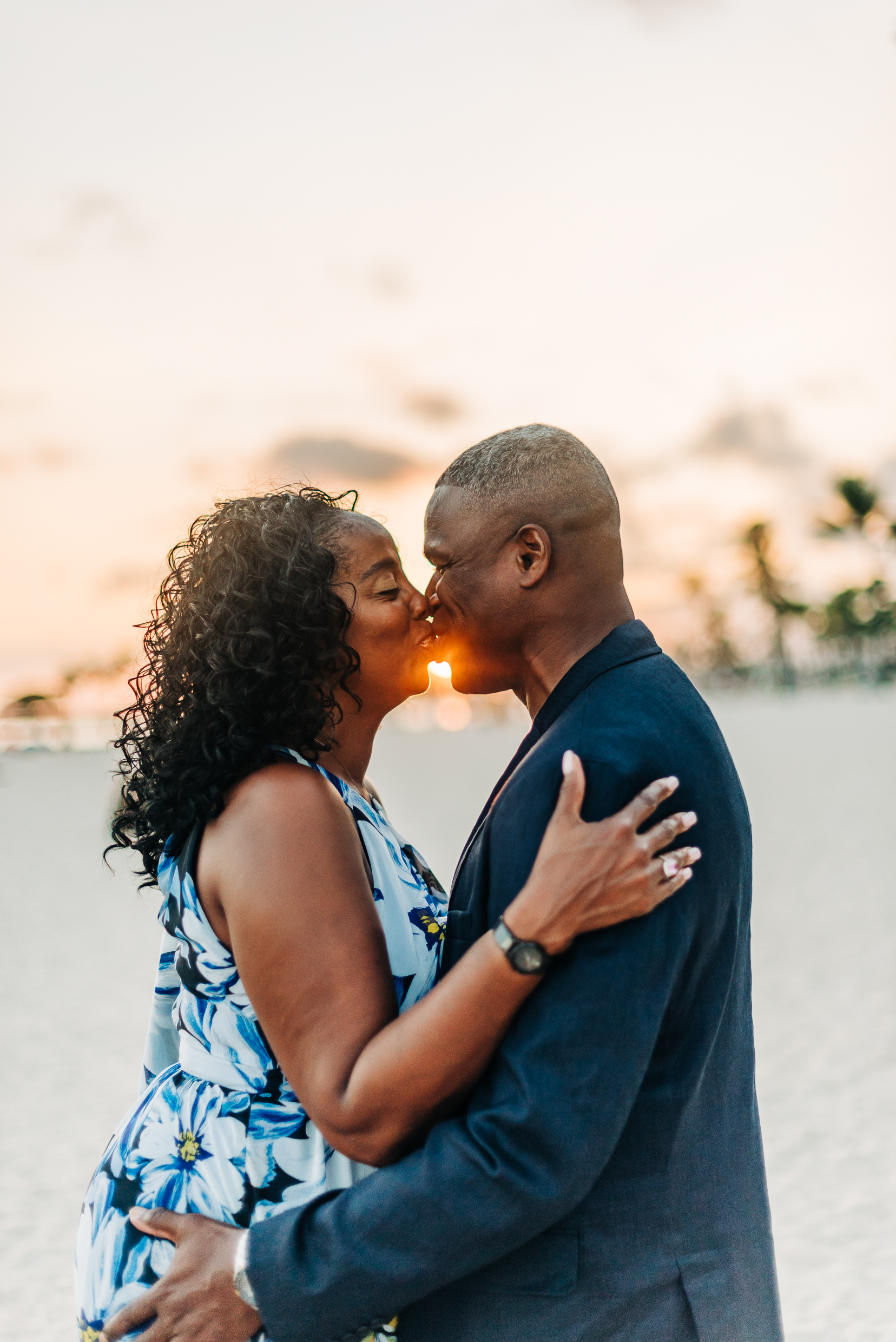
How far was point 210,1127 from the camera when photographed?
2096mm

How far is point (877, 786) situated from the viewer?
20000 millimetres

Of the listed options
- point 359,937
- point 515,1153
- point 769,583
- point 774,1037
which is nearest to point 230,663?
point 359,937

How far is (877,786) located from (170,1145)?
19.5 meters

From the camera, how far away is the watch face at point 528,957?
1.76 metres

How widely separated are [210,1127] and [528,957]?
29.2 inches

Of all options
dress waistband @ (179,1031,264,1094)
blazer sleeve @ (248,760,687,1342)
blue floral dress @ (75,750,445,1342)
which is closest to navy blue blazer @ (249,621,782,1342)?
blazer sleeve @ (248,760,687,1342)

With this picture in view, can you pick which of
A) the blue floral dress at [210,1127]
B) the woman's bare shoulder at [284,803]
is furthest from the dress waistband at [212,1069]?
the woman's bare shoulder at [284,803]

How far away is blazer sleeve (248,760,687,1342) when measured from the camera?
1734mm

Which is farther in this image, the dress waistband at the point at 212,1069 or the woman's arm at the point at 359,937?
the dress waistband at the point at 212,1069

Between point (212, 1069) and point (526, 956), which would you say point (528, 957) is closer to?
point (526, 956)

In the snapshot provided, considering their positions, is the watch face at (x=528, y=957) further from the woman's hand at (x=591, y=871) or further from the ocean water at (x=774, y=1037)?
the ocean water at (x=774, y=1037)

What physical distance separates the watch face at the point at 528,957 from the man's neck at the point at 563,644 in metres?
0.56

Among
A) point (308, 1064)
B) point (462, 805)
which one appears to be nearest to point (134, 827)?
point (308, 1064)

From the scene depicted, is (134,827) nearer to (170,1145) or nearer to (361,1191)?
(170,1145)
